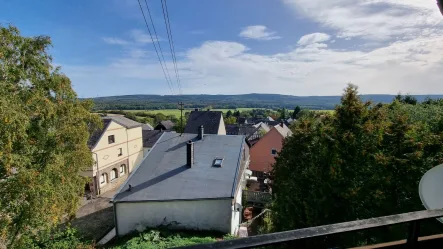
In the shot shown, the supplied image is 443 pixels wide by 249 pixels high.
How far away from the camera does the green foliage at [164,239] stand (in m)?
9.30

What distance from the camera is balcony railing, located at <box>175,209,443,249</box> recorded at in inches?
47.8

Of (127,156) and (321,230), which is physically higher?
(321,230)

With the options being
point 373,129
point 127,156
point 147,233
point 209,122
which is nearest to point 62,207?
point 147,233

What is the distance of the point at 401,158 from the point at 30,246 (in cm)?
1363

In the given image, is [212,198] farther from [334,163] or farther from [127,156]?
[127,156]

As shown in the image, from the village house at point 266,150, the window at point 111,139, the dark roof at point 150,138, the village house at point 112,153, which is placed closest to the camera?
the village house at point 112,153

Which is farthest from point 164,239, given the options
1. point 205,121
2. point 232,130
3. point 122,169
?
point 232,130

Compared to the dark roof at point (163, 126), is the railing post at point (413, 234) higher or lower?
higher

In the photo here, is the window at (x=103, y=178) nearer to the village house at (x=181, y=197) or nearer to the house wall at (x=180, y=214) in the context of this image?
the village house at (x=181, y=197)

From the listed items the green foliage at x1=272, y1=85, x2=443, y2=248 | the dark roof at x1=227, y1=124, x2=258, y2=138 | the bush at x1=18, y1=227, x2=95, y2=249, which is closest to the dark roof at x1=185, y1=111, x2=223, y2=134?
the dark roof at x1=227, y1=124, x2=258, y2=138

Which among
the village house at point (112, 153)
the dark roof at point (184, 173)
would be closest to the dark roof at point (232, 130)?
the village house at point (112, 153)

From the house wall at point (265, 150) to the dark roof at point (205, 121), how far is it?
5474 millimetres

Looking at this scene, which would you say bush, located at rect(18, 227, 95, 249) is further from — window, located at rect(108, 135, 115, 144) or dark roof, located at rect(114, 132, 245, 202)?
window, located at rect(108, 135, 115, 144)

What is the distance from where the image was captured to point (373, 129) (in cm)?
730
